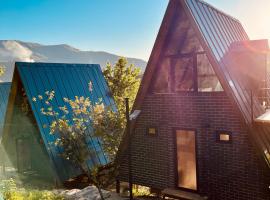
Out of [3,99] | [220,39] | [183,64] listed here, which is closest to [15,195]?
[183,64]

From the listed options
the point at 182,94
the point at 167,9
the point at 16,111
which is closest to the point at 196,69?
the point at 182,94

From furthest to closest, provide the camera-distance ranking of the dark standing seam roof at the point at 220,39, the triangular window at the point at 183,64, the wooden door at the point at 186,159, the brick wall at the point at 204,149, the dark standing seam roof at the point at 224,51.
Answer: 1. the wooden door at the point at 186,159
2. the triangular window at the point at 183,64
3. the dark standing seam roof at the point at 220,39
4. the brick wall at the point at 204,149
5. the dark standing seam roof at the point at 224,51

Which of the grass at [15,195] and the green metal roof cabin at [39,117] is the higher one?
the green metal roof cabin at [39,117]

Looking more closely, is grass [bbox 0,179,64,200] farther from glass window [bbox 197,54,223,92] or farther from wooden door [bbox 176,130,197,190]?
glass window [bbox 197,54,223,92]

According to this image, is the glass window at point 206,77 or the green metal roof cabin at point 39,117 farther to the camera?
the green metal roof cabin at point 39,117

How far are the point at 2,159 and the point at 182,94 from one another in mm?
12552

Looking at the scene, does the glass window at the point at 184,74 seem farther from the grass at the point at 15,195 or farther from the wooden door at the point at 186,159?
the grass at the point at 15,195

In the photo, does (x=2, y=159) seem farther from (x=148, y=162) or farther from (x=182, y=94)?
(x=182, y=94)

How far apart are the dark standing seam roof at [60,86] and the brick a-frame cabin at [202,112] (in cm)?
360

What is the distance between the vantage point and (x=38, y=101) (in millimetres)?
16531

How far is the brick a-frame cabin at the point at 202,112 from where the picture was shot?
10.7m

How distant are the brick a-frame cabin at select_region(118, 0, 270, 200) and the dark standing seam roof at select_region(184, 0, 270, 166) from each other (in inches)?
1.5

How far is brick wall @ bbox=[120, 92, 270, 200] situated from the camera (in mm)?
10617

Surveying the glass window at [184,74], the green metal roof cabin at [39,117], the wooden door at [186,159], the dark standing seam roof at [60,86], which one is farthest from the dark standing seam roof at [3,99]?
the glass window at [184,74]
